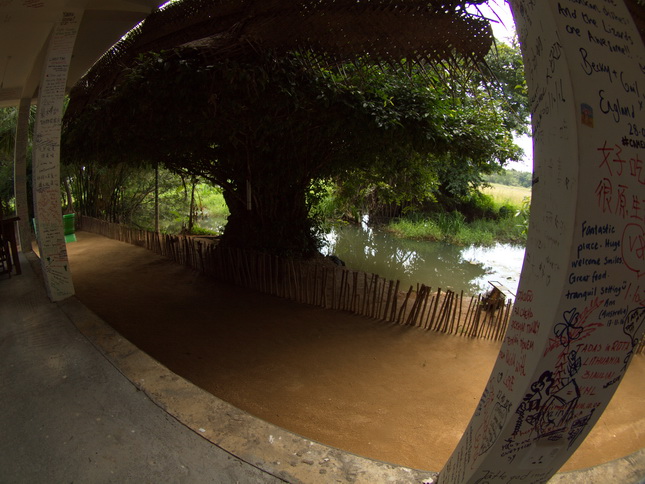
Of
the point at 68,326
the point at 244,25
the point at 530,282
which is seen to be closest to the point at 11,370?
the point at 68,326

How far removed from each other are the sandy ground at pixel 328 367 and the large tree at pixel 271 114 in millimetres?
2185

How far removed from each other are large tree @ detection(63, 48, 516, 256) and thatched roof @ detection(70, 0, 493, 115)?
21 cm

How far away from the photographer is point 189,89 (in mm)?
4445

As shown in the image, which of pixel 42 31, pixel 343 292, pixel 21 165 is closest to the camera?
pixel 42 31

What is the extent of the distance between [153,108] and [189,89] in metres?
0.55

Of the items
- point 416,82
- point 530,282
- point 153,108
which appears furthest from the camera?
point 416,82

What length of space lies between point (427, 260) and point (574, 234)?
11.7 metres

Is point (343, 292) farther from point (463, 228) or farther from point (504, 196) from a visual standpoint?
point (504, 196)

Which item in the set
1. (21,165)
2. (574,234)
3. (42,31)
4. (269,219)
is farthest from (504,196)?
(574,234)

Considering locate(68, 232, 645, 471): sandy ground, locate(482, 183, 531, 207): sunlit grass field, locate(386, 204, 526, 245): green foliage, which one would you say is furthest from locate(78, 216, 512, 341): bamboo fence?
locate(482, 183, 531, 207): sunlit grass field

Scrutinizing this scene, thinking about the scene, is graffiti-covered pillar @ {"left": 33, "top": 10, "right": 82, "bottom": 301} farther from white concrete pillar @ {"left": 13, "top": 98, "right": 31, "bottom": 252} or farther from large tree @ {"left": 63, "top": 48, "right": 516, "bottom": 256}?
white concrete pillar @ {"left": 13, "top": 98, "right": 31, "bottom": 252}

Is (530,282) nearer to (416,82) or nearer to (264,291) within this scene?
(416,82)

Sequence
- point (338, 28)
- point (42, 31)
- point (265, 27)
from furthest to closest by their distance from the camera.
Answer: point (42, 31)
point (265, 27)
point (338, 28)

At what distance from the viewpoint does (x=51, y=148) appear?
4.07m
